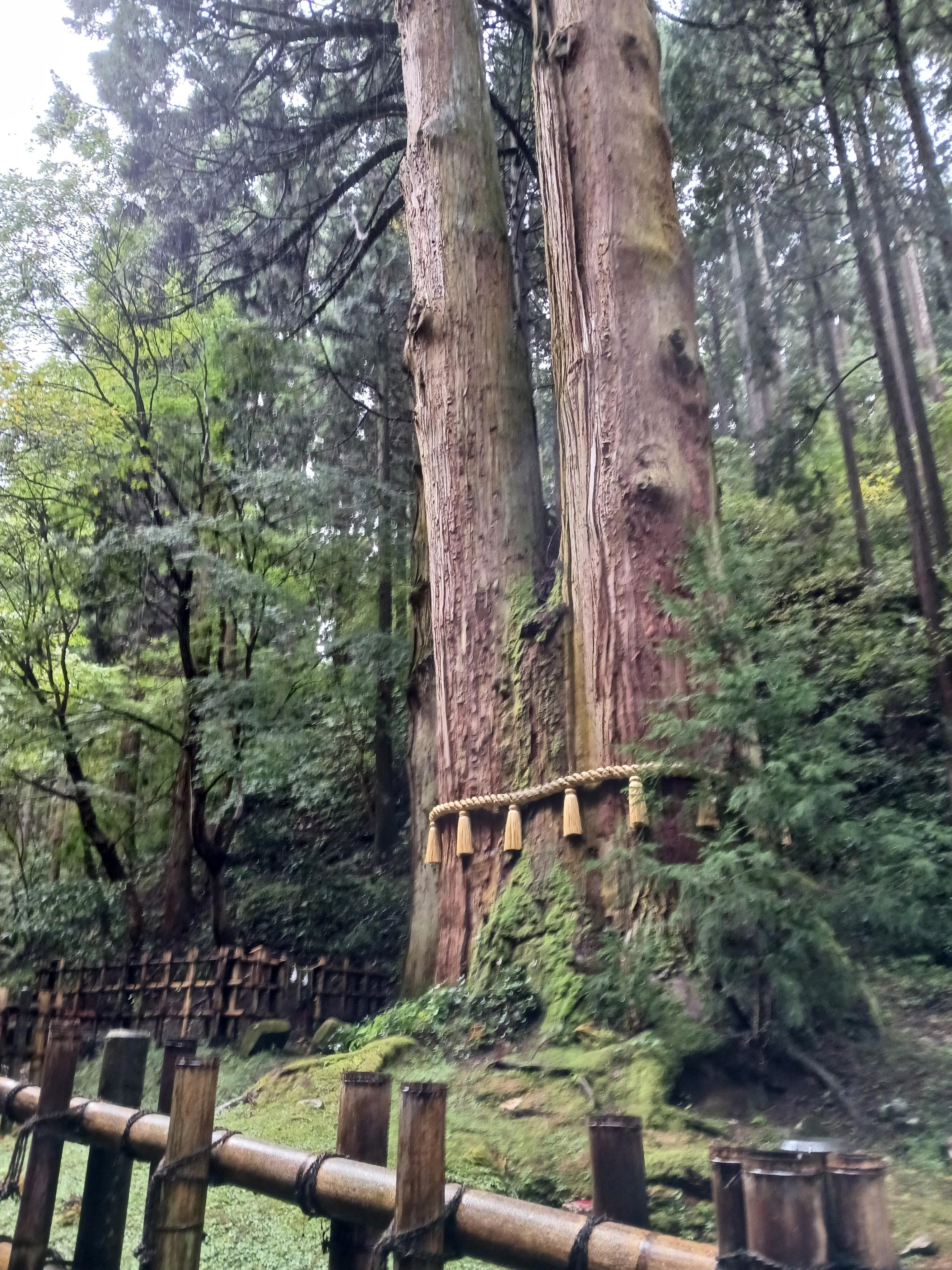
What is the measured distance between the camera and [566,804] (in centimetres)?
540

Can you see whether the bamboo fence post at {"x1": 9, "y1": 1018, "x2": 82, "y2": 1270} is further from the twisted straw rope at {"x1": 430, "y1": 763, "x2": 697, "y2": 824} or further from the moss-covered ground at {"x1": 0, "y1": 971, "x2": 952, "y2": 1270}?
the twisted straw rope at {"x1": 430, "y1": 763, "x2": 697, "y2": 824}

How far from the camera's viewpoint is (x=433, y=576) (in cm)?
715

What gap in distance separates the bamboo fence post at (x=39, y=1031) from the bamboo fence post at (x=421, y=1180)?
22.6 ft

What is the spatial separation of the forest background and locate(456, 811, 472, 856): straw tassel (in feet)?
9.08

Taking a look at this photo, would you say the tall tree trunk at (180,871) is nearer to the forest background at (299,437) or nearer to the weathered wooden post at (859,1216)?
the forest background at (299,437)

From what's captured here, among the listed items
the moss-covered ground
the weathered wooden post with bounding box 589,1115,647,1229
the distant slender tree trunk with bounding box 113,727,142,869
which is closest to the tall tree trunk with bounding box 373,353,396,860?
the distant slender tree trunk with bounding box 113,727,142,869

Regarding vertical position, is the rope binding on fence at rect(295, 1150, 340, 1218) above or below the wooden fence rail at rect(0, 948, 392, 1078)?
below

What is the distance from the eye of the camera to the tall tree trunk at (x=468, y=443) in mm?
6234

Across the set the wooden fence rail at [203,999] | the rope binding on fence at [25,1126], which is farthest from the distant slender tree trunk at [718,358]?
the rope binding on fence at [25,1126]

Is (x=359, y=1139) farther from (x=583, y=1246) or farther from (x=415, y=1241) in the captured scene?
(x=583, y=1246)

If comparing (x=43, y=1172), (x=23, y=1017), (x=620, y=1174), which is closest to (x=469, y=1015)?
(x=43, y=1172)

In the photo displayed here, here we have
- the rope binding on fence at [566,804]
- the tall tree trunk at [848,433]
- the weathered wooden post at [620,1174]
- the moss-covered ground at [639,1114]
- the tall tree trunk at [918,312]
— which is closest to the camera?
the weathered wooden post at [620,1174]

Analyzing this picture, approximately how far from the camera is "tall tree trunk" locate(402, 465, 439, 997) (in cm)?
830

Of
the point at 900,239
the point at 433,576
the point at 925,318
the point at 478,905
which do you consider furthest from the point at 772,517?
the point at 925,318
